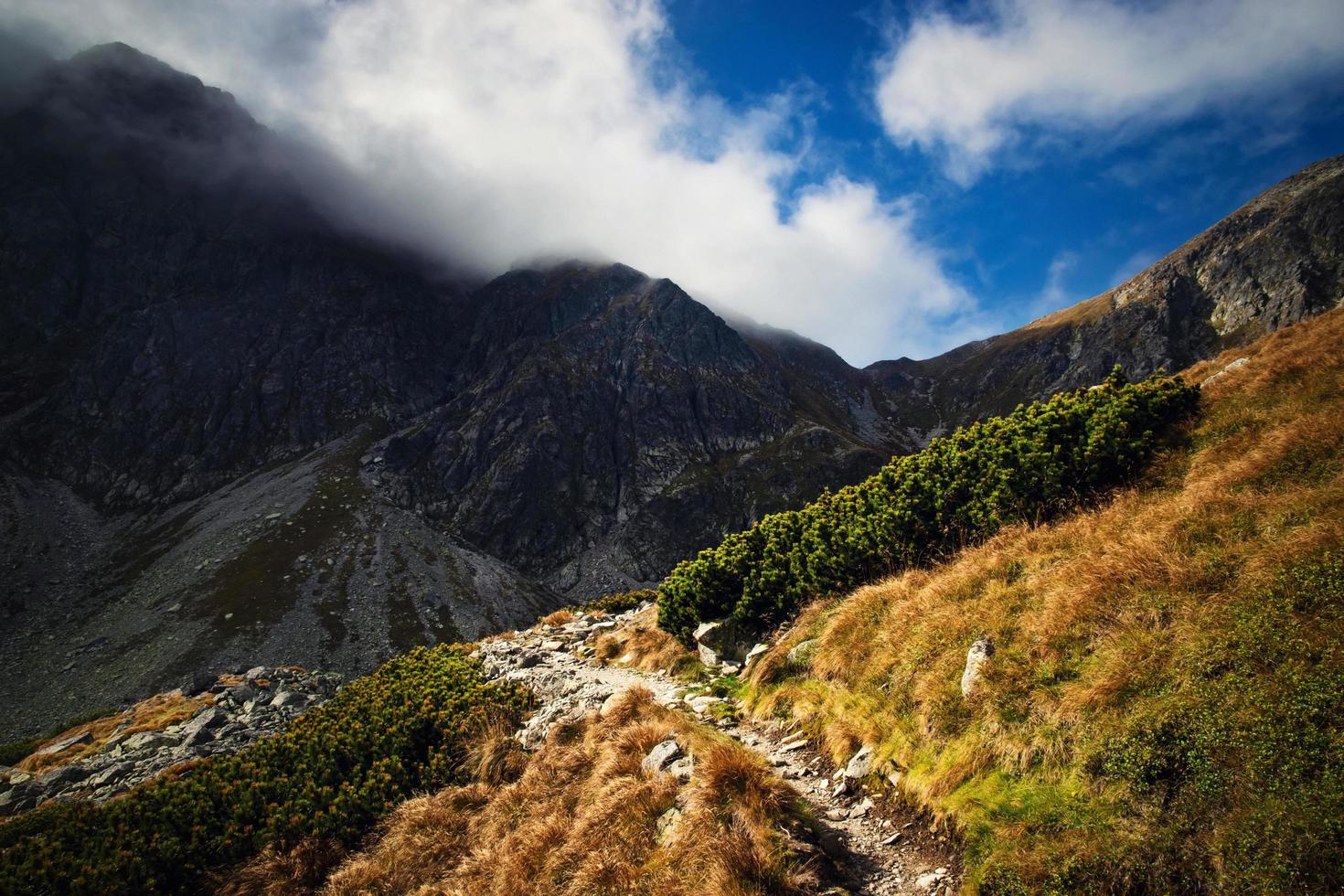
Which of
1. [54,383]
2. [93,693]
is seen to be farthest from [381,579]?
[54,383]

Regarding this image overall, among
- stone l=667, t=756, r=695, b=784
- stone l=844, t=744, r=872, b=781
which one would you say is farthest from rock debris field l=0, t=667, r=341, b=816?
stone l=844, t=744, r=872, b=781

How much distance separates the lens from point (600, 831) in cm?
868

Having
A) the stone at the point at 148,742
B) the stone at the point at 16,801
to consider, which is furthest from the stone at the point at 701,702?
the stone at the point at 16,801

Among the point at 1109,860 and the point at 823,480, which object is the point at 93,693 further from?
the point at 823,480

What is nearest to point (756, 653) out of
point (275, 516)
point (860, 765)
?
point (860, 765)

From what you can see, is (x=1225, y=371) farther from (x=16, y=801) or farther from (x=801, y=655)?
(x=16, y=801)

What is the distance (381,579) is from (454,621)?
20.7m

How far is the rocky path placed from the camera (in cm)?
691

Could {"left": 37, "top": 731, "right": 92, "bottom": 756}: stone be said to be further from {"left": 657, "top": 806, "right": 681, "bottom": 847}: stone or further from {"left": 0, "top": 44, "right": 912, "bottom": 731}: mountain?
{"left": 0, "top": 44, "right": 912, "bottom": 731}: mountain

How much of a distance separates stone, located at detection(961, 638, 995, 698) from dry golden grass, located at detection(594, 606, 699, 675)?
37.7ft

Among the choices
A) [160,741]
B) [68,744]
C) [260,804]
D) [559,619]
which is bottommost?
[559,619]

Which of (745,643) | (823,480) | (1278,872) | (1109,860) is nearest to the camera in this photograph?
(1278,872)

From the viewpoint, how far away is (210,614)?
102188mm

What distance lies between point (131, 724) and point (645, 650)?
79.4ft
